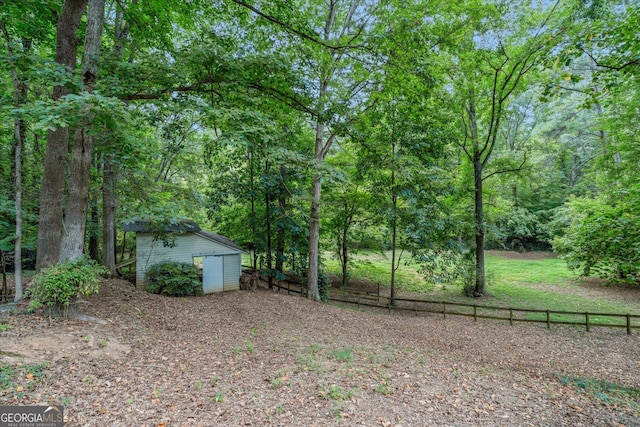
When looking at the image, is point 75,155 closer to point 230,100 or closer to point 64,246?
point 64,246

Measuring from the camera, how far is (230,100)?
7266 mm

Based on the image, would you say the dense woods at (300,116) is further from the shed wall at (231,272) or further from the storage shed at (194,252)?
the shed wall at (231,272)

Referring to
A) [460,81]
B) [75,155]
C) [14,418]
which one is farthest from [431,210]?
[14,418]

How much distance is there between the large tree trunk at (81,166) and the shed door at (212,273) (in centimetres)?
753

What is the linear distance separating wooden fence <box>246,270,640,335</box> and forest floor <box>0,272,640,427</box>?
1914 mm

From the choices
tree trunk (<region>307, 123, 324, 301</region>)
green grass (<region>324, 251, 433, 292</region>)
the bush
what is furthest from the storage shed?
green grass (<region>324, 251, 433, 292</region>)

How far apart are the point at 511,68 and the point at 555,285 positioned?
43.4ft

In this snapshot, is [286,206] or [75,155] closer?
[75,155]

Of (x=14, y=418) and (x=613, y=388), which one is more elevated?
(x=14, y=418)

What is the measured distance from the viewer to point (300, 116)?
367 inches

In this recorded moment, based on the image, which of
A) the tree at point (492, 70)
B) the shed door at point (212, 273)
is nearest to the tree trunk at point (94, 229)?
the shed door at point (212, 273)

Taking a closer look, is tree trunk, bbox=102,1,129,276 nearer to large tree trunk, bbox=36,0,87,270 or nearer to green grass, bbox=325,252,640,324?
large tree trunk, bbox=36,0,87,270

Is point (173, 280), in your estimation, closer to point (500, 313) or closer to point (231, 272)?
point (231, 272)

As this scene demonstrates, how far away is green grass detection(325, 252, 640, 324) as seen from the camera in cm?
1408
